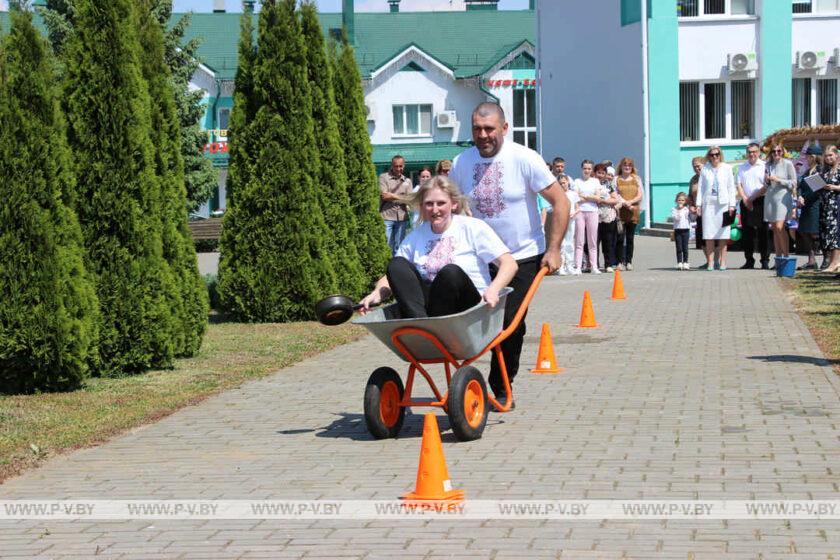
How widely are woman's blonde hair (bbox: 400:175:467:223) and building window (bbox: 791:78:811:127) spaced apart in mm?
33677

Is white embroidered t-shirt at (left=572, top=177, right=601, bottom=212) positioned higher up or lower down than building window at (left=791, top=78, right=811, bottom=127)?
lower down

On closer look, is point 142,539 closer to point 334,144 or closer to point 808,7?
point 334,144

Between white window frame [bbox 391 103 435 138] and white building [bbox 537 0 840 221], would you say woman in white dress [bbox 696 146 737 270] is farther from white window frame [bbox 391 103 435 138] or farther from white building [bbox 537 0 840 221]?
white window frame [bbox 391 103 435 138]

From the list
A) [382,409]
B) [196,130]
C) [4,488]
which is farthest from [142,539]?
[196,130]

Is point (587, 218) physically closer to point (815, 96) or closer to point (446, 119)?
point (815, 96)

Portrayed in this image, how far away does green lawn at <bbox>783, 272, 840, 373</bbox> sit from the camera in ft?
40.1

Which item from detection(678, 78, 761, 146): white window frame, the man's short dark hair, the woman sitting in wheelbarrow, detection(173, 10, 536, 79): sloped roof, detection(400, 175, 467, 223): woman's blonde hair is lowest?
the woman sitting in wheelbarrow

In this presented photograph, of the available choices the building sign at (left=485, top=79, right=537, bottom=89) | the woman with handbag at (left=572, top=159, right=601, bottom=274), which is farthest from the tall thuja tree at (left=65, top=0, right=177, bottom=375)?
the building sign at (left=485, top=79, right=537, bottom=89)

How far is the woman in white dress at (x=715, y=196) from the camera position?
71.1 ft

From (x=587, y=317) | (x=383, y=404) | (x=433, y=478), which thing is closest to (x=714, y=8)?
(x=587, y=317)

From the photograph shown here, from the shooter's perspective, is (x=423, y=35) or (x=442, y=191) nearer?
(x=442, y=191)

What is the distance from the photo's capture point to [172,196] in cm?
1188

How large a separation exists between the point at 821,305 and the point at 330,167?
633cm

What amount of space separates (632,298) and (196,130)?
25.9m
